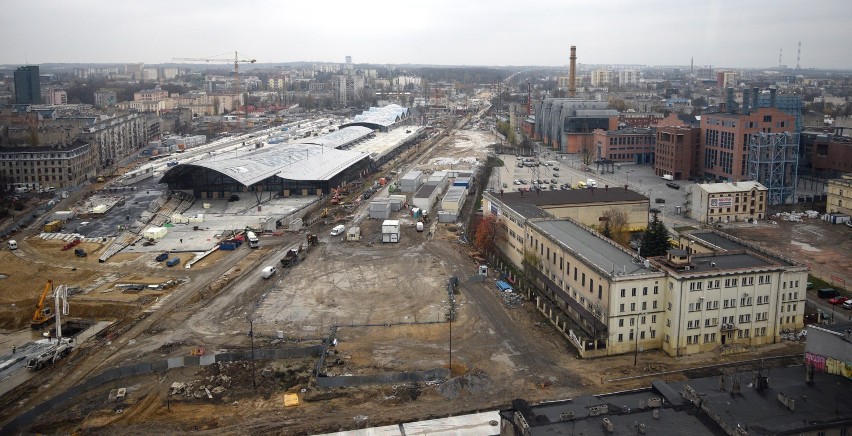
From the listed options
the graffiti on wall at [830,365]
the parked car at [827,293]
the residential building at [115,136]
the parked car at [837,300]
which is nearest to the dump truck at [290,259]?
the graffiti on wall at [830,365]

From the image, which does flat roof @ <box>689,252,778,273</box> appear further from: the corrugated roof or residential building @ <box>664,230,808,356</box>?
the corrugated roof

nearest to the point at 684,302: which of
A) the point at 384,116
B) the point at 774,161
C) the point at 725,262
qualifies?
the point at 725,262

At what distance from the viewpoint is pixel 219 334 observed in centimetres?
1380

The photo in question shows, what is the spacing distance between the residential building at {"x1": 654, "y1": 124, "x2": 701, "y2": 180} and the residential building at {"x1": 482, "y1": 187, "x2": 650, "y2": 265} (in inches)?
378

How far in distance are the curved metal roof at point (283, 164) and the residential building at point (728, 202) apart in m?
14.4

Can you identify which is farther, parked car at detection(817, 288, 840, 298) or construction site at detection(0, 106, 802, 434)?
parked car at detection(817, 288, 840, 298)

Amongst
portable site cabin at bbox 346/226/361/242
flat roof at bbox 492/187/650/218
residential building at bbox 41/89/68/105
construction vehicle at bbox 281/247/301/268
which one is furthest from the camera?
residential building at bbox 41/89/68/105

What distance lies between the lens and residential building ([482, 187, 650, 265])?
61.2ft

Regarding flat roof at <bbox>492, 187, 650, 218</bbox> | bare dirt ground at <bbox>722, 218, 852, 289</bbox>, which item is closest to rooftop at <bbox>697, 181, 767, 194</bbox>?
bare dirt ground at <bbox>722, 218, 852, 289</bbox>

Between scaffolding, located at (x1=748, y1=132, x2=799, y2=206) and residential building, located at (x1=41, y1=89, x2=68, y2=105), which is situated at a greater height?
residential building, located at (x1=41, y1=89, x2=68, y2=105)

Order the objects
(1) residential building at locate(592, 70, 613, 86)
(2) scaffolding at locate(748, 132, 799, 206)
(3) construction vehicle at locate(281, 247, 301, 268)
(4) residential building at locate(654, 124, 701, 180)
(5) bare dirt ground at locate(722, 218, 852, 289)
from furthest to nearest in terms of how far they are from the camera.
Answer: (1) residential building at locate(592, 70, 613, 86) < (4) residential building at locate(654, 124, 701, 180) < (2) scaffolding at locate(748, 132, 799, 206) < (3) construction vehicle at locate(281, 247, 301, 268) < (5) bare dirt ground at locate(722, 218, 852, 289)

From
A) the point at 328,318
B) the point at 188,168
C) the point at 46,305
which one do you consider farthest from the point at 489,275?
the point at 188,168

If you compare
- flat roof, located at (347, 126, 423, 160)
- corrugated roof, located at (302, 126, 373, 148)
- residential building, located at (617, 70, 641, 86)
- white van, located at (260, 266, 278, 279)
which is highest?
residential building, located at (617, 70, 641, 86)

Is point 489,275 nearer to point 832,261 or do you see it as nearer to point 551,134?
point 832,261
